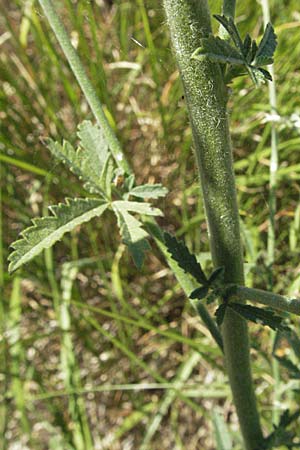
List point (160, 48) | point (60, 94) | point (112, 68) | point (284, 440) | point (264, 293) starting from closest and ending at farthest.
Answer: point (264, 293) → point (284, 440) → point (160, 48) → point (112, 68) → point (60, 94)

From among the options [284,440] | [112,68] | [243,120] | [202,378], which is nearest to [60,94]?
[112,68]

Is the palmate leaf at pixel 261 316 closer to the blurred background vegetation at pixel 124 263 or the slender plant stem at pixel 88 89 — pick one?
the slender plant stem at pixel 88 89

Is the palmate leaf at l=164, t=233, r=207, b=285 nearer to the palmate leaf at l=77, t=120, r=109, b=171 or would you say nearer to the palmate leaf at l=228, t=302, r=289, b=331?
the palmate leaf at l=228, t=302, r=289, b=331

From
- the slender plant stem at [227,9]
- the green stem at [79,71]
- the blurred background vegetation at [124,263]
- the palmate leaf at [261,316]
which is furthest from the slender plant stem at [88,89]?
the blurred background vegetation at [124,263]

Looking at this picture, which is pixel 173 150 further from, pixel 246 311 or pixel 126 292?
pixel 246 311

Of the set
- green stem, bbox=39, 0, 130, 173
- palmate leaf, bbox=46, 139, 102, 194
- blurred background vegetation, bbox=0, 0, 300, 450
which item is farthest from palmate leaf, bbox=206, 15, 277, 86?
blurred background vegetation, bbox=0, 0, 300, 450
